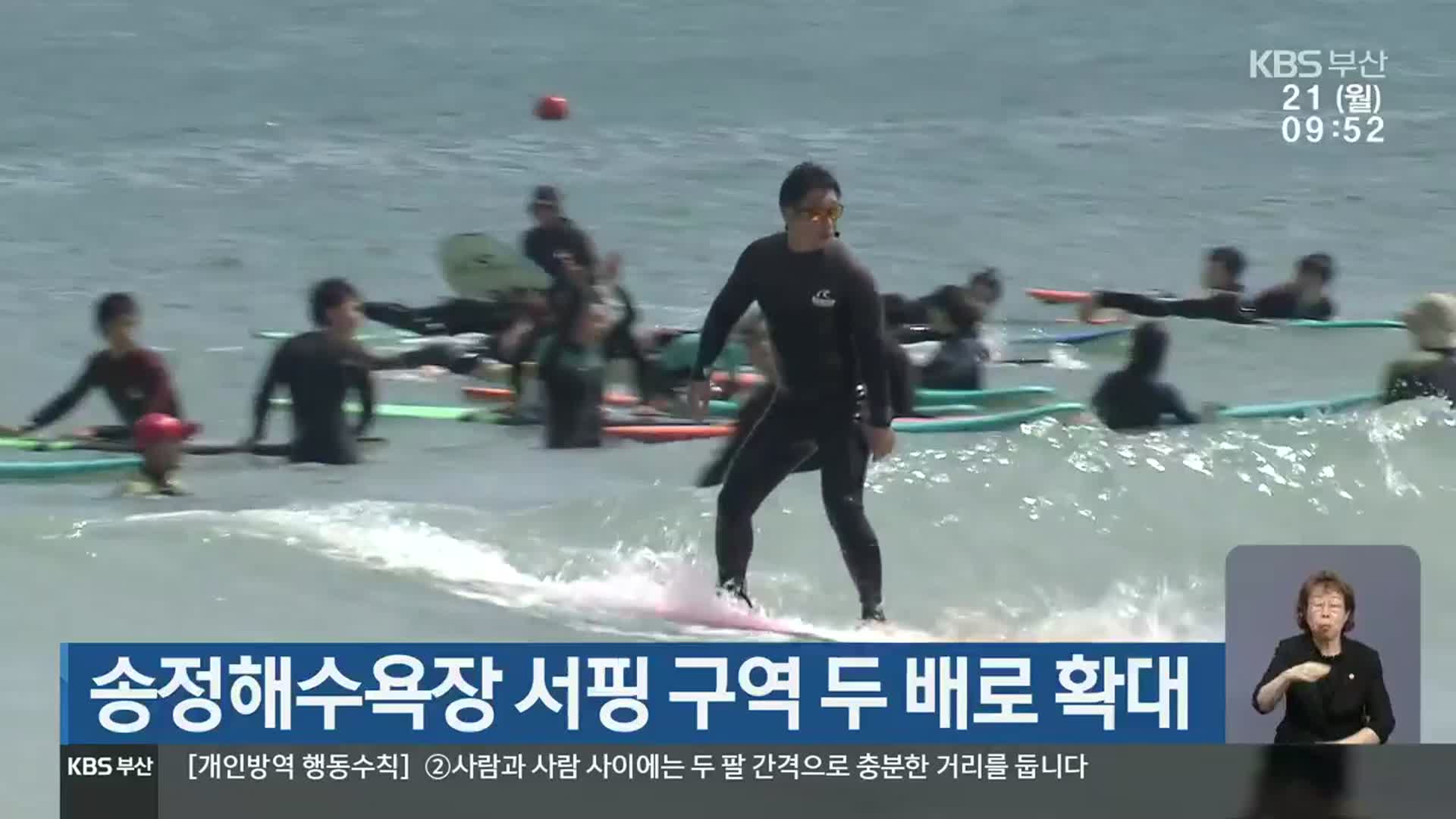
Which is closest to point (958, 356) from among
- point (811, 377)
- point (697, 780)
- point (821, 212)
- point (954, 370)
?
point (954, 370)

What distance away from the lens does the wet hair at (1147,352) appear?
1332 cm

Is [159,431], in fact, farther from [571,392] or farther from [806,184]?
[806,184]

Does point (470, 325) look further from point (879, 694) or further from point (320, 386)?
point (879, 694)

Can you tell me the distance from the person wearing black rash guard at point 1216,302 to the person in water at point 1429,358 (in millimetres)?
5868

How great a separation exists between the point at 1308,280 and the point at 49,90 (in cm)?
1895

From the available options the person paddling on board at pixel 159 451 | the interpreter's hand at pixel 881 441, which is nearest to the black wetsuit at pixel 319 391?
the person paddling on board at pixel 159 451

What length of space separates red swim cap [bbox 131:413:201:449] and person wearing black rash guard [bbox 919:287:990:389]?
4912 mm

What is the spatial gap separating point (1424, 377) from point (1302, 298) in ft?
21.4

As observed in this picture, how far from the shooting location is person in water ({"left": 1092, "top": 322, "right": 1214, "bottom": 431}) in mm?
13164

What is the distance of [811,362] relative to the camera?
911 centimetres

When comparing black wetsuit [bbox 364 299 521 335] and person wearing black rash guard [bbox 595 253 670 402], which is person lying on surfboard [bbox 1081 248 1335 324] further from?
black wetsuit [bbox 364 299 521 335]

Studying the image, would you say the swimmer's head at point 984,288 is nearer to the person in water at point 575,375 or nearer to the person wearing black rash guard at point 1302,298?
the person wearing black rash guard at point 1302,298

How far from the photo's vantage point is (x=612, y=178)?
27609 millimetres

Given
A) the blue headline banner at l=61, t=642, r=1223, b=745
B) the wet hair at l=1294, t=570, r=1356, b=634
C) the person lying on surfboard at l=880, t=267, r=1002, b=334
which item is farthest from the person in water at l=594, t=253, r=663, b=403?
the wet hair at l=1294, t=570, r=1356, b=634
